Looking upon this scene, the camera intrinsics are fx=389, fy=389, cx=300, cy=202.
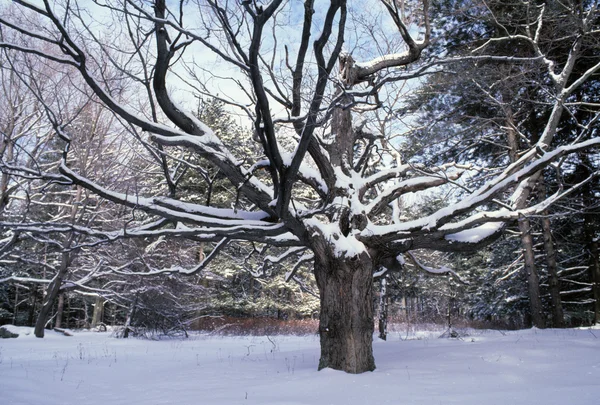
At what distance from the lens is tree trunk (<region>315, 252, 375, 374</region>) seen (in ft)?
16.5

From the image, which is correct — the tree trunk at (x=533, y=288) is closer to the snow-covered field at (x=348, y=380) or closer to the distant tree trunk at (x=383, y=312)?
the distant tree trunk at (x=383, y=312)

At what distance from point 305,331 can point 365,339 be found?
42.7ft

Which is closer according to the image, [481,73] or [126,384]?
[126,384]

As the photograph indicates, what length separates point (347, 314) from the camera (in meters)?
5.15

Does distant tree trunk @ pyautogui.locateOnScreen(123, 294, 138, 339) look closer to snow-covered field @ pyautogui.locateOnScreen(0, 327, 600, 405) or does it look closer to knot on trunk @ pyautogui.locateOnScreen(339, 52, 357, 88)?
snow-covered field @ pyautogui.locateOnScreen(0, 327, 600, 405)

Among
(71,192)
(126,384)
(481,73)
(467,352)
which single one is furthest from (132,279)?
(481,73)

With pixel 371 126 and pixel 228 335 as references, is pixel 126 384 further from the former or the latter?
pixel 228 335

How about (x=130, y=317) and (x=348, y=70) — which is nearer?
(x=348, y=70)

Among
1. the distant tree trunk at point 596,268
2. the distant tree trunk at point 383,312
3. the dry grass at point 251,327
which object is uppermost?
the distant tree trunk at point 596,268

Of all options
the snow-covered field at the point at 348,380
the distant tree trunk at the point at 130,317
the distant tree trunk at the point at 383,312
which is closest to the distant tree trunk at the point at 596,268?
the distant tree trunk at the point at 383,312

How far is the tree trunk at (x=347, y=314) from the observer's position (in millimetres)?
5039

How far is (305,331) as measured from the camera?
17531mm

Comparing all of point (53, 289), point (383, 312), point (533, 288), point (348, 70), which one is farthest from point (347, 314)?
point (53, 289)

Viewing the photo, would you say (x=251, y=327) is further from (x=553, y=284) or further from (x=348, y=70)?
(x=348, y=70)
